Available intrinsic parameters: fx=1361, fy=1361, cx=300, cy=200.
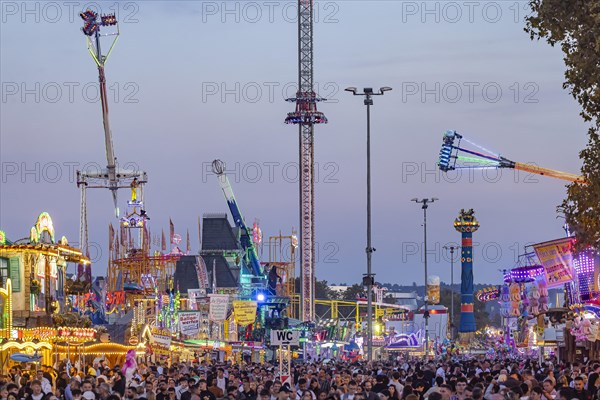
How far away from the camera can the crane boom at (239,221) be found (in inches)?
4884

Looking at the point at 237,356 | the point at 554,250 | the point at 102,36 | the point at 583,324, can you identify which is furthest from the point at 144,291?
the point at 583,324

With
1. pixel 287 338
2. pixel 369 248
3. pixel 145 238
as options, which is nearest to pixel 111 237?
pixel 145 238

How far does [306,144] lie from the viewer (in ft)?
370

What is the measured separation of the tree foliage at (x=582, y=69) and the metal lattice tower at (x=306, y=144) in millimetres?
84265

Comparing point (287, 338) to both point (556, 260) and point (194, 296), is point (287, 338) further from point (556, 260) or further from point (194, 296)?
point (194, 296)

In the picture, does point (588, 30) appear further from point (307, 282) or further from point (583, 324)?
point (307, 282)

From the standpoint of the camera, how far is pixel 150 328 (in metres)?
64.9

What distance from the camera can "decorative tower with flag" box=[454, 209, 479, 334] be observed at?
15538cm

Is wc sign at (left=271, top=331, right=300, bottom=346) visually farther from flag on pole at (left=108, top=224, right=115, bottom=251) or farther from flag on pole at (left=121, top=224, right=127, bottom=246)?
flag on pole at (left=121, top=224, right=127, bottom=246)

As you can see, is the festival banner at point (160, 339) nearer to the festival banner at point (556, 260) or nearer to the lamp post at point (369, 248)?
the lamp post at point (369, 248)

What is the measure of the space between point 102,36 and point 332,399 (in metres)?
75.6

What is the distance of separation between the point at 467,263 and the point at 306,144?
51.2 m

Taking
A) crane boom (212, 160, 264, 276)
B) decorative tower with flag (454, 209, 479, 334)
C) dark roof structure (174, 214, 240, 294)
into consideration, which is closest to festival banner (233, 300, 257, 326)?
dark roof structure (174, 214, 240, 294)

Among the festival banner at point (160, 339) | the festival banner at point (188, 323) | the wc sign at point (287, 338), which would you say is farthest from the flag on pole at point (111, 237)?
the wc sign at point (287, 338)
